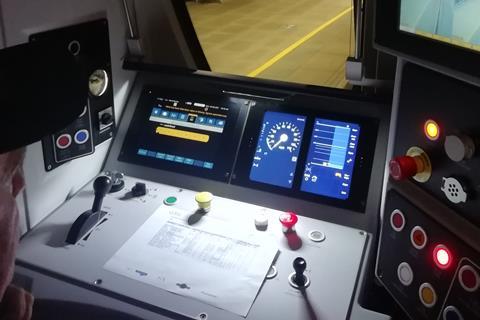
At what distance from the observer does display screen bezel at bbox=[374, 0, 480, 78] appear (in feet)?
2.34

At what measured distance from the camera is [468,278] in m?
0.80

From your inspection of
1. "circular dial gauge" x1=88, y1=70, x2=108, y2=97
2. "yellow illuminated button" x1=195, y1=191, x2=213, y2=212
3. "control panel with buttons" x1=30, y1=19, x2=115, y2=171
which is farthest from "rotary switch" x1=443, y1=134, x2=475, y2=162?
"circular dial gauge" x1=88, y1=70, x2=108, y2=97

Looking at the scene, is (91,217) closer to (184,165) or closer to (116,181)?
(116,181)

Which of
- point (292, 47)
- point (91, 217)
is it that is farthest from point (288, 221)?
point (292, 47)

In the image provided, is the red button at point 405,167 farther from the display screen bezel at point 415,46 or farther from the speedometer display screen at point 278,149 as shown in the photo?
the speedometer display screen at point 278,149

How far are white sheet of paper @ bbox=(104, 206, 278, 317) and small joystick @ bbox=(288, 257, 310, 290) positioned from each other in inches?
2.8

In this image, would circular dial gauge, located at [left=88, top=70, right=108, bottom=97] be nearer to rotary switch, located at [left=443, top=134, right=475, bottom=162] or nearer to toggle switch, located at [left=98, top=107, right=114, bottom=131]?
toggle switch, located at [left=98, top=107, right=114, bottom=131]

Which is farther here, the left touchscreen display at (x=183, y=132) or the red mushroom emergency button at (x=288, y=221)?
the left touchscreen display at (x=183, y=132)

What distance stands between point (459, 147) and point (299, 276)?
456mm

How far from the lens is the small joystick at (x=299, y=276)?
1.02 meters

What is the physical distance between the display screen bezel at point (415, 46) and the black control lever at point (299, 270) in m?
0.49

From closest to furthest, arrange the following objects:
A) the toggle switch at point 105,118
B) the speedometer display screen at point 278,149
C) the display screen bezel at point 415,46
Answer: the display screen bezel at point 415,46 < the speedometer display screen at point 278,149 < the toggle switch at point 105,118

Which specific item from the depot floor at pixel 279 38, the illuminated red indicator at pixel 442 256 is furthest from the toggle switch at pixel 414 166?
the depot floor at pixel 279 38

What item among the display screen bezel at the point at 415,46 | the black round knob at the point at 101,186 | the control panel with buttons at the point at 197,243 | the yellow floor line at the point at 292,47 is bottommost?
the control panel with buttons at the point at 197,243
